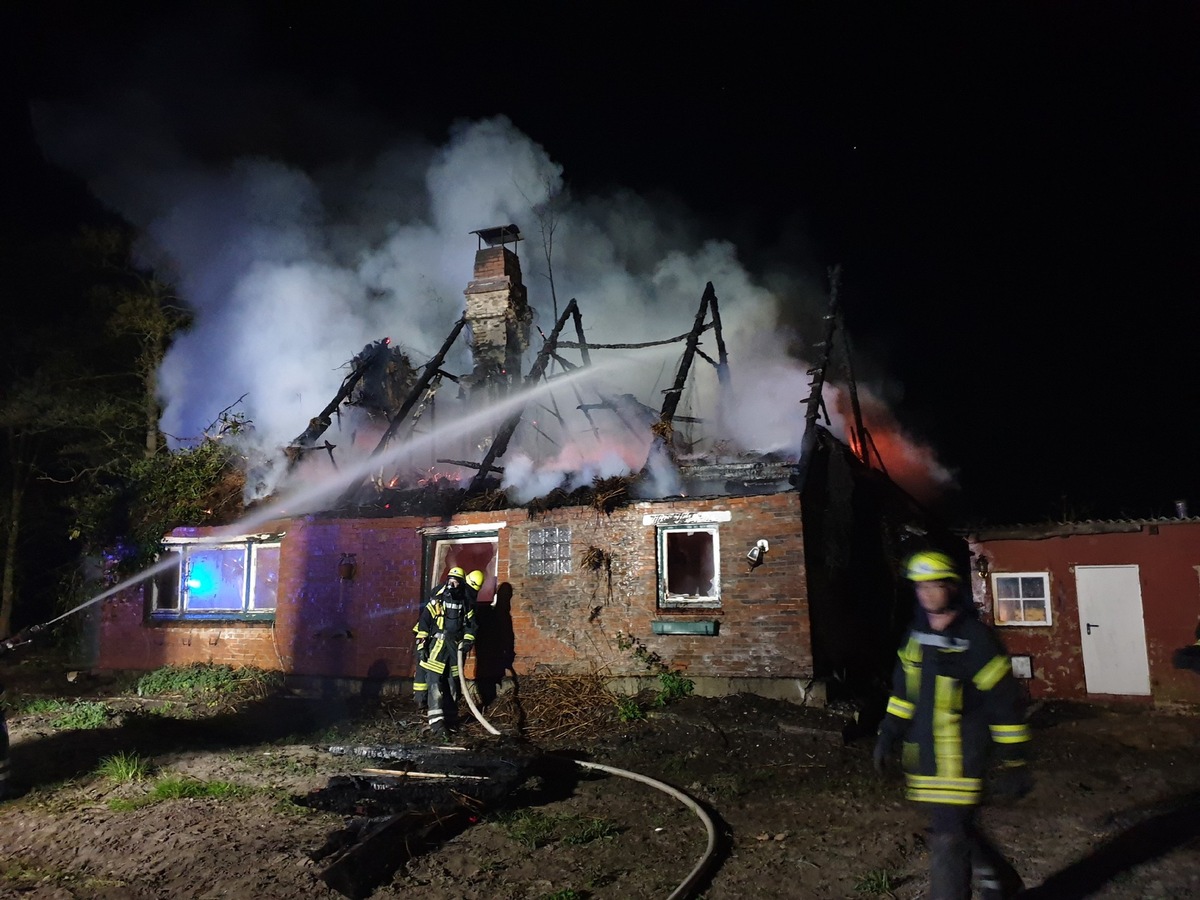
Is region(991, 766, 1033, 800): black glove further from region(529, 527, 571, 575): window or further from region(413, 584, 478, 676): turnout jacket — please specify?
region(529, 527, 571, 575): window

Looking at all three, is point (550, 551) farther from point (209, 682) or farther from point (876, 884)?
point (876, 884)

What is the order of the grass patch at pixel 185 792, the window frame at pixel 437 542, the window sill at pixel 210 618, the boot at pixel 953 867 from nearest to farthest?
the boot at pixel 953 867 → the grass patch at pixel 185 792 → the window frame at pixel 437 542 → the window sill at pixel 210 618

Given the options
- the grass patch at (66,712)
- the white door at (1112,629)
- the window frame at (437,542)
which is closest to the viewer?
the grass patch at (66,712)

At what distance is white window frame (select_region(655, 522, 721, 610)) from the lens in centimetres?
971

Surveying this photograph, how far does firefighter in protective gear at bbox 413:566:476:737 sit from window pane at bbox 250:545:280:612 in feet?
14.9

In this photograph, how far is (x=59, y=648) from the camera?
15.9 m

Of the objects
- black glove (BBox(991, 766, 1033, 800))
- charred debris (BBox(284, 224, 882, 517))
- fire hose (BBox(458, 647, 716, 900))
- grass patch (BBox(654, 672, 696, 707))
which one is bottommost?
fire hose (BBox(458, 647, 716, 900))

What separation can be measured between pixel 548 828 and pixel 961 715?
3.55m

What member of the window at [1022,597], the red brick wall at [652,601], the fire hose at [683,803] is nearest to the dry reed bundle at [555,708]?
the red brick wall at [652,601]

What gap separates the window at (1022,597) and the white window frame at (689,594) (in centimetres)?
603

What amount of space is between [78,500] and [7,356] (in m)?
4.30

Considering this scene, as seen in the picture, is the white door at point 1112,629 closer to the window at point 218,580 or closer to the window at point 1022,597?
the window at point 1022,597

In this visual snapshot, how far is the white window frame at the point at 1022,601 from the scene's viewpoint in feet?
39.6

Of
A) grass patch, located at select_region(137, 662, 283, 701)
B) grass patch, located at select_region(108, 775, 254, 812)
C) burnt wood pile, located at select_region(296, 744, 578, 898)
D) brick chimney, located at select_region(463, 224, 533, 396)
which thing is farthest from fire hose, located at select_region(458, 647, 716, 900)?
brick chimney, located at select_region(463, 224, 533, 396)
